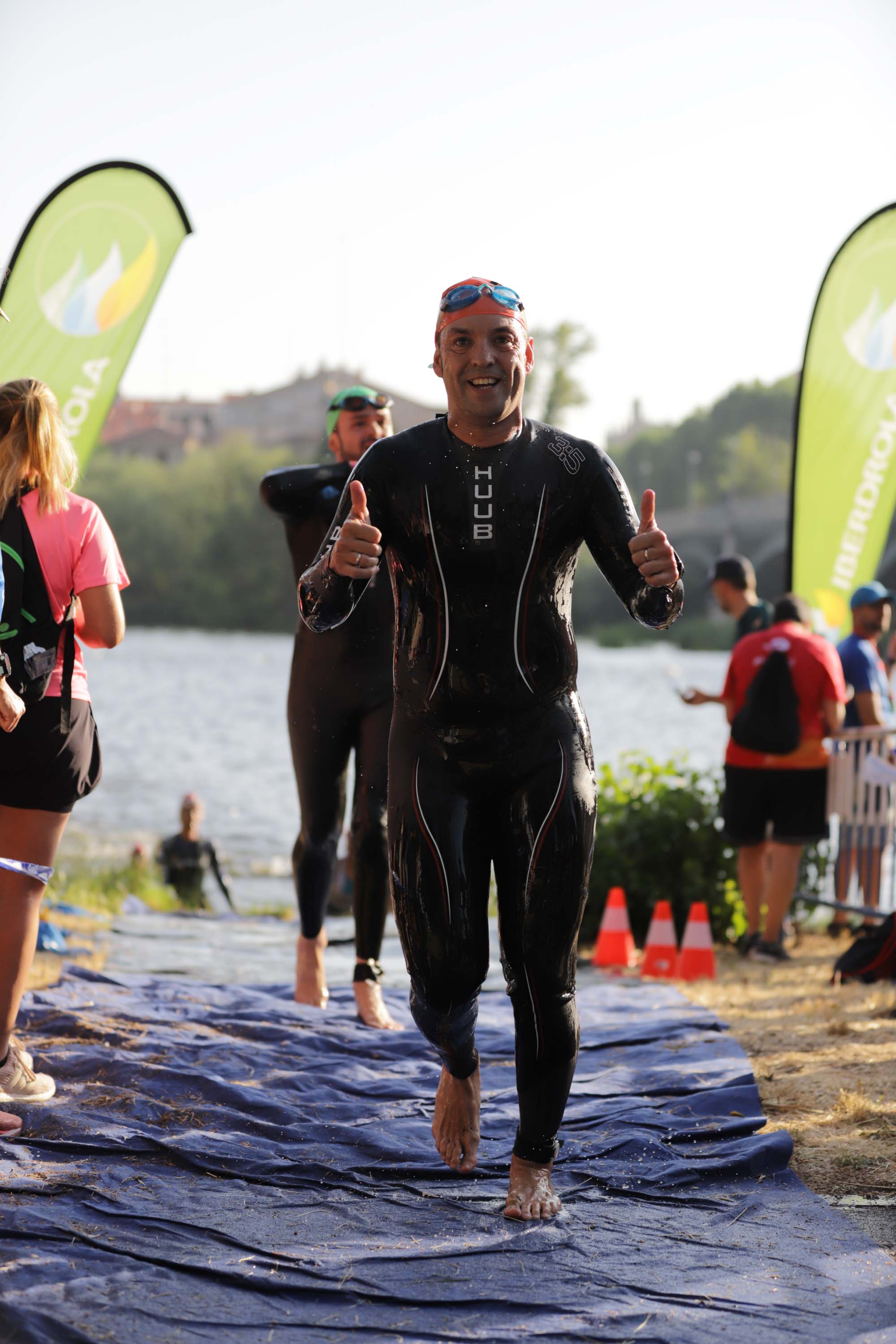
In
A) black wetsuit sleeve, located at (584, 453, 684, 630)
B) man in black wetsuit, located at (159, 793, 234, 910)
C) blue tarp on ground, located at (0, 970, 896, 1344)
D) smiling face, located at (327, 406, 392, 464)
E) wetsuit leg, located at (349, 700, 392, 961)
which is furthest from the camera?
man in black wetsuit, located at (159, 793, 234, 910)

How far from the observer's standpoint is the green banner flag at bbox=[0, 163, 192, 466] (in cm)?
795

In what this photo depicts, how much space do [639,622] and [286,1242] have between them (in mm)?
1675

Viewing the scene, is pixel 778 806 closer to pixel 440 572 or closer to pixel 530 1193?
pixel 530 1193

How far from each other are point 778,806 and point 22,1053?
484 cm

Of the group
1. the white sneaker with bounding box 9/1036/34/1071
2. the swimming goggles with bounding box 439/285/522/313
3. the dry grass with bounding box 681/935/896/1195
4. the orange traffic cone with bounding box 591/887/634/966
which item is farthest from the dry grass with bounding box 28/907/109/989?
the swimming goggles with bounding box 439/285/522/313

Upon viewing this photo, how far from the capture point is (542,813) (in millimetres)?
3379

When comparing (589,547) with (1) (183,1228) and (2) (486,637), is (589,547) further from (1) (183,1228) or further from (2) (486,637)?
(1) (183,1228)

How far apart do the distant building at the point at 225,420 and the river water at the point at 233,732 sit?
14.1 meters

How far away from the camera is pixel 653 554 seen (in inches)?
127

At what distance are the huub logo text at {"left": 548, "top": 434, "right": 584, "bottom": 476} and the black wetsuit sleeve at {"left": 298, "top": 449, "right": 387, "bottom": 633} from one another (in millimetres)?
456

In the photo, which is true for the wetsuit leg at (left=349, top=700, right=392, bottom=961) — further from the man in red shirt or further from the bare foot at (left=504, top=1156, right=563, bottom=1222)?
the man in red shirt

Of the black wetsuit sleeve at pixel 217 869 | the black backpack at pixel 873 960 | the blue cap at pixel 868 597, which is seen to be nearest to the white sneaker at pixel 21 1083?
the black backpack at pixel 873 960

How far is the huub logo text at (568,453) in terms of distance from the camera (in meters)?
3.48

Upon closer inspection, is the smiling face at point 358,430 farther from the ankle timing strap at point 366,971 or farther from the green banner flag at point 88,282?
the green banner flag at point 88,282
